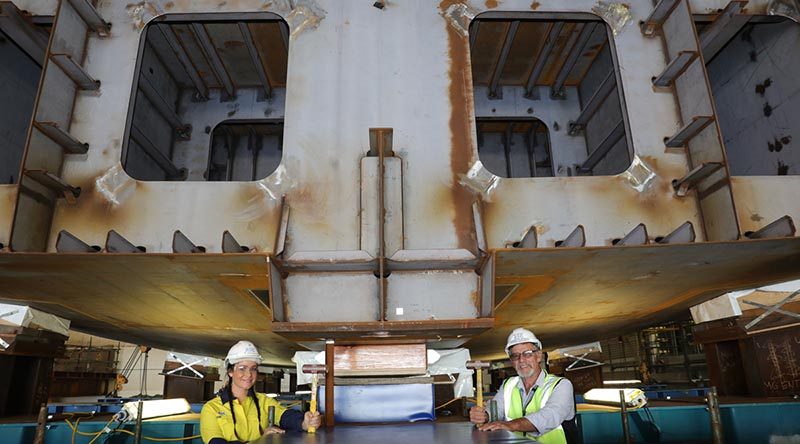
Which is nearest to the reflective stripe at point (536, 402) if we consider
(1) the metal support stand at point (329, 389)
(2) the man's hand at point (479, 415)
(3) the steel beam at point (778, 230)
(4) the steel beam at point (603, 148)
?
(2) the man's hand at point (479, 415)

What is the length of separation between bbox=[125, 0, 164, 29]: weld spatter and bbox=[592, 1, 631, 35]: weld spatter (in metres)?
4.89

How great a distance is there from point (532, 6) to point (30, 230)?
217 inches

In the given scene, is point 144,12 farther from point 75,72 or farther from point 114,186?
point 114,186

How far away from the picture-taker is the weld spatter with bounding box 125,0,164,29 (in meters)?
5.88

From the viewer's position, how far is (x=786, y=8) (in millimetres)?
6012

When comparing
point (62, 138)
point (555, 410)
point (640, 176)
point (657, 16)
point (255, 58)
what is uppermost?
point (255, 58)

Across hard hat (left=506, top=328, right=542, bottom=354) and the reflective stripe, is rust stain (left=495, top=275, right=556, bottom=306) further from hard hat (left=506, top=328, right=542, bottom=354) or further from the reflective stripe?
the reflective stripe

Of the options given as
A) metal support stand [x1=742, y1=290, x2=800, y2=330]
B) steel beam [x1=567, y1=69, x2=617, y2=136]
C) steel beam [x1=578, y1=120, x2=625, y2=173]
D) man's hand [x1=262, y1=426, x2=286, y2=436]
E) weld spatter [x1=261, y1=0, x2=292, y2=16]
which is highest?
steel beam [x1=567, y1=69, x2=617, y2=136]

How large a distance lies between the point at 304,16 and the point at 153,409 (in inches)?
194

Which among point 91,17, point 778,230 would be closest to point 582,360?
point 778,230

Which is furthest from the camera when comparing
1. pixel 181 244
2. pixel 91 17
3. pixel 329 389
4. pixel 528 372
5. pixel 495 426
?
pixel 91 17

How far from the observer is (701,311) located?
7.07m

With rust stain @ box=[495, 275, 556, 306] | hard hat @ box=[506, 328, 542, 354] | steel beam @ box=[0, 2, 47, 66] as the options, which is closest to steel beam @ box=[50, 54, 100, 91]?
steel beam @ box=[0, 2, 47, 66]

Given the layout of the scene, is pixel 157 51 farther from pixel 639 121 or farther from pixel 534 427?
pixel 534 427
